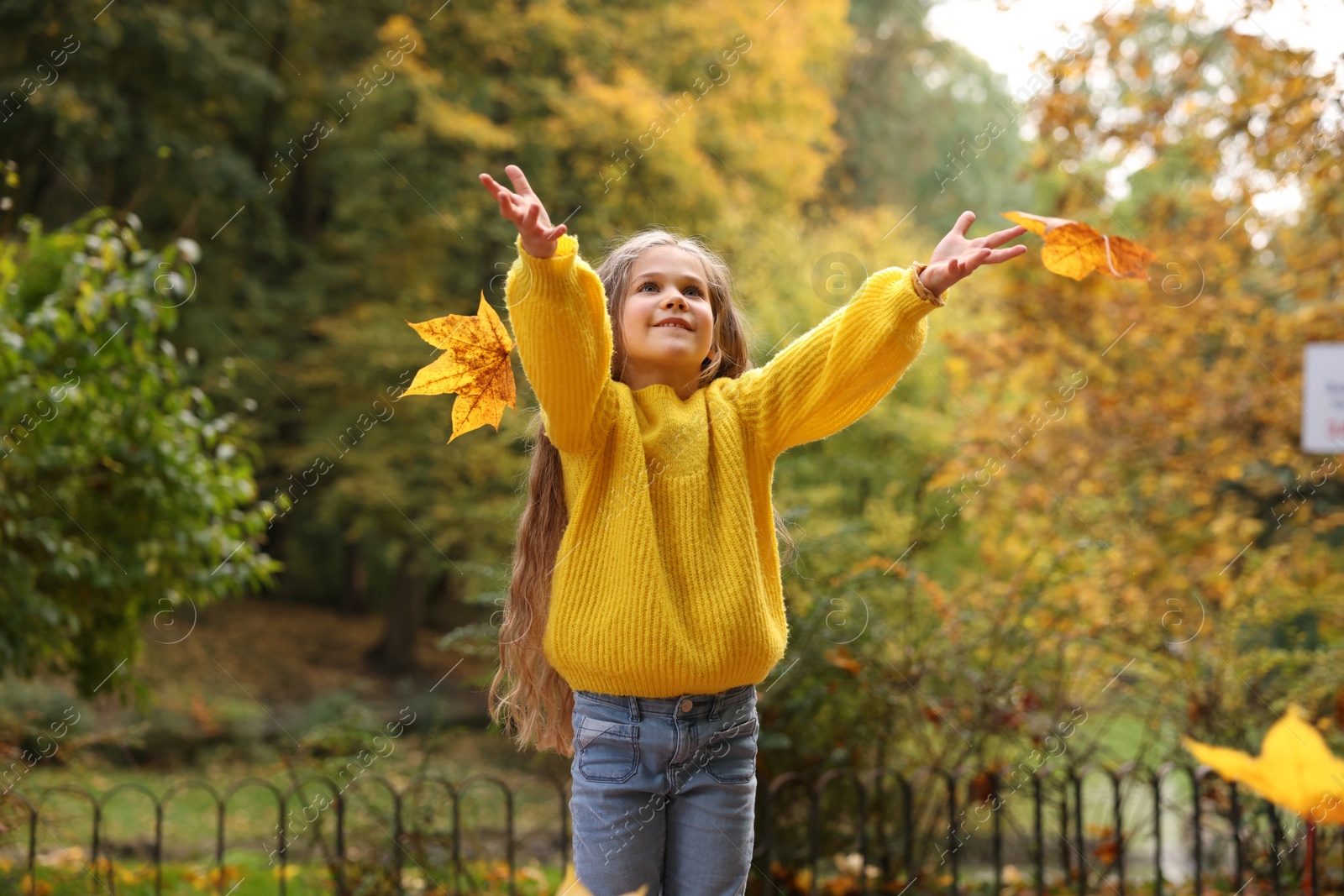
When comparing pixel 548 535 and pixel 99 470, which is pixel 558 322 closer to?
pixel 548 535

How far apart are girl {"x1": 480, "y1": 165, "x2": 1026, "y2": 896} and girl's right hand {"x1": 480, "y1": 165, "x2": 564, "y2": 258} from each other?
0.02m

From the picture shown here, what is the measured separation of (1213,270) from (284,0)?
27.7ft

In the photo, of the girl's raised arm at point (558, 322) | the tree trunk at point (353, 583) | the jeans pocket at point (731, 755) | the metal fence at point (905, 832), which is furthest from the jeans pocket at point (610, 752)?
the tree trunk at point (353, 583)

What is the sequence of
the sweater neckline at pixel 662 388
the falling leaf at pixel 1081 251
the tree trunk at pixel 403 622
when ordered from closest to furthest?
1. the falling leaf at pixel 1081 251
2. the sweater neckline at pixel 662 388
3. the tree trunk at pixel 403 622

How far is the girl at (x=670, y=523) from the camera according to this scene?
1720 mm

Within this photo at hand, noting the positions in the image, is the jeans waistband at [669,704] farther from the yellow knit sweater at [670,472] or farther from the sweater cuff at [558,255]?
the sweater cuff at [558,255]

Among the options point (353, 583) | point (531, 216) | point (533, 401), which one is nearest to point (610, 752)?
point (531, 216)

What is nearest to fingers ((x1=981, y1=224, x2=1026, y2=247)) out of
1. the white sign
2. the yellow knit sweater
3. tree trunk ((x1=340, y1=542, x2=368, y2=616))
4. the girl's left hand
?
the girl's left hand

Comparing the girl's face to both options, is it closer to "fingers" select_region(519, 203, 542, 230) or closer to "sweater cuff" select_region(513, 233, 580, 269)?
"sweater cuff" select_region(513, 233, 580, 269)

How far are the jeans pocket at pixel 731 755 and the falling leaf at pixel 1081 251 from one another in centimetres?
87

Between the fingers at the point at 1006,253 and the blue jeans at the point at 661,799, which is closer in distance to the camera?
the fingers at the point at 1006,253

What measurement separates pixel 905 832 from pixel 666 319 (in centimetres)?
241

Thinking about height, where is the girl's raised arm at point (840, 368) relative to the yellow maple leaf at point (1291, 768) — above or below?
above

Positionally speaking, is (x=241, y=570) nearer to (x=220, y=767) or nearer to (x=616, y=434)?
(x=616, y=434)
